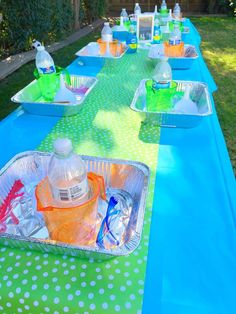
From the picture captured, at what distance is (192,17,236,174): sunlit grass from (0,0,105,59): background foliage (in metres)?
2.06

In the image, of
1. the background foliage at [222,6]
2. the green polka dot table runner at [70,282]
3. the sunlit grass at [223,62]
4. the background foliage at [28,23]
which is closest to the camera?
the green polka dot table runner at [70,282]

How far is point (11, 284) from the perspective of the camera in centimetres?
51

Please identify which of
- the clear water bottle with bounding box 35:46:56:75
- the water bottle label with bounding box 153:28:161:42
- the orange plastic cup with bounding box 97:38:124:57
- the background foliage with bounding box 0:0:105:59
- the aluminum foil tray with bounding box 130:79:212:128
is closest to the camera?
the aluminum foil tray with bounding box 130:79:212:128

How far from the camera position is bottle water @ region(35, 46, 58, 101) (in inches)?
45.6

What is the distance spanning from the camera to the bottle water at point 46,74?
1.16 metres

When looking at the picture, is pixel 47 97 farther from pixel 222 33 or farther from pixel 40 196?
pixel 222 33

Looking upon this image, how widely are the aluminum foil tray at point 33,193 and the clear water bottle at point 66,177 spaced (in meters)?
0.10

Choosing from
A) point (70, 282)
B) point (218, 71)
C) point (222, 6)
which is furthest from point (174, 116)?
point (222, 6)

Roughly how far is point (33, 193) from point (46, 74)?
0.62m

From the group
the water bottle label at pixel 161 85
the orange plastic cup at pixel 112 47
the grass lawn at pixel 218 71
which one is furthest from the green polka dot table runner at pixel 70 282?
the grass lawn at pixel 218 71

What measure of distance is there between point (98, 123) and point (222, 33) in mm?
4840

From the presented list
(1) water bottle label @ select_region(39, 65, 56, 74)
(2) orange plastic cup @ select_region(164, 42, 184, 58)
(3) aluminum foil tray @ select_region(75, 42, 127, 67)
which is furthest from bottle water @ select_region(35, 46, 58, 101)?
(2) orange plastic cup @ select_region(164, 42, 184, 58)

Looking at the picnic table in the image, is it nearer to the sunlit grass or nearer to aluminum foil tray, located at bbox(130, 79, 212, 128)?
aluminum foil tray, located at bbox(130, 79, 212, 128)

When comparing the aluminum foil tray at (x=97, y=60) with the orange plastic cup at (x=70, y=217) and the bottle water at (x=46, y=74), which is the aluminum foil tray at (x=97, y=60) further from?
the orange plastic cup at (x=70, y=217)
